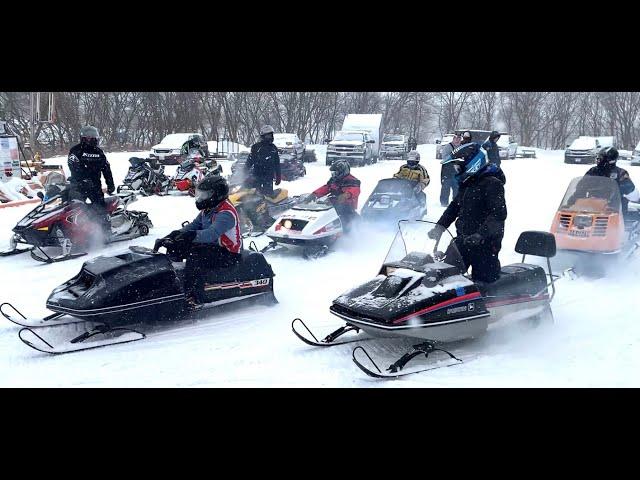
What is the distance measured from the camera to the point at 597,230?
613 cm

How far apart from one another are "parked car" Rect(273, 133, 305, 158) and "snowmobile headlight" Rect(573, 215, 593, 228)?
1159cm

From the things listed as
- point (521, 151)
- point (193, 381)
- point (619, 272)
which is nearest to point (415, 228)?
point (193, 381)

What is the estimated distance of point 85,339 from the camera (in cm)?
411

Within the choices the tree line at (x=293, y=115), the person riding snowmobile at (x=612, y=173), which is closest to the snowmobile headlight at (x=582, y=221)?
the person riding snowmobile at (x=612, y=173)

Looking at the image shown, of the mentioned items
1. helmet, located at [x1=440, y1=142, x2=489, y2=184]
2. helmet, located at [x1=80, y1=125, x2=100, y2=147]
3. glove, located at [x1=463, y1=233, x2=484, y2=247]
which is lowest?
glove, located at [x1=463, y1=233, x2=484, y2=247]

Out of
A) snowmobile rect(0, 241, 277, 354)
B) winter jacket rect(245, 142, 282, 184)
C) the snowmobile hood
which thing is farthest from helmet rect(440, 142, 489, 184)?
winter jacket rect(245, 142, 282, 184)

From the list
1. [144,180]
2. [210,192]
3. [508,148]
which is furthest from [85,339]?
[508,148]

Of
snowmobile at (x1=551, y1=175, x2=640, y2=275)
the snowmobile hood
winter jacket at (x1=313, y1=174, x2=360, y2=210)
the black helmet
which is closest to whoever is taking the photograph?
the snowmobile hood

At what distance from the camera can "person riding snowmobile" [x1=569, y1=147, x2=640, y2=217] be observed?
6633 millimetres

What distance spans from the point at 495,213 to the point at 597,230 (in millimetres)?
2455

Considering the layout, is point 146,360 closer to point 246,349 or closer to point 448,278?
point 246,349

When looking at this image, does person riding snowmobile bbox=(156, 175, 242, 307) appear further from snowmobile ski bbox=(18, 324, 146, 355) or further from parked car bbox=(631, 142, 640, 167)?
parked car bbox=(631, 142, 640, 167)

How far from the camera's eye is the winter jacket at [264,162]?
8312 millimetres

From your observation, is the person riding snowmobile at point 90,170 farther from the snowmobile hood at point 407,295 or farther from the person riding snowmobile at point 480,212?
the person riding snowmobile at point 480,212
